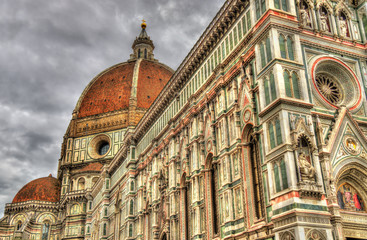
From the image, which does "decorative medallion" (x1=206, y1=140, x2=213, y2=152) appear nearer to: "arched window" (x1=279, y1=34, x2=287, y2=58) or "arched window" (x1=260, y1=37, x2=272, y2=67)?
"arched window" (x1=260, y1=37, x2=272, y2=67)

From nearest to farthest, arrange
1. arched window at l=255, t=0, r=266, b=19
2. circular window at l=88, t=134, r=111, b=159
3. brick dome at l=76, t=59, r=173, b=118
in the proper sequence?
arched window at l=255, t=0, r=266, b=19 < circular window at l=88, t=134, r=111, b=159 < brick dome at l=76, t=59, r=173, b=118

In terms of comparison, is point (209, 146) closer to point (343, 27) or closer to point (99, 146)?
point (343, 27)

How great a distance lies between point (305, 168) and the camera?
18.1 metres

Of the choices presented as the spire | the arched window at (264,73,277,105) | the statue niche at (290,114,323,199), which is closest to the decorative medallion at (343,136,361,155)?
the statue niche at (290,114,323,199)

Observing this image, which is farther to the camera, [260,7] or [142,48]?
[142,48]

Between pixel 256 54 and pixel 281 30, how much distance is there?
5.81 ft

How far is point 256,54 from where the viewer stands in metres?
22.1

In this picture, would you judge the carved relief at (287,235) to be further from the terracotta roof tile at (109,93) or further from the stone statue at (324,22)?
the terracotta roof tile at (109,93)

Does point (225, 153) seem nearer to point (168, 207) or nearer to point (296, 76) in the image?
point (296, 76)

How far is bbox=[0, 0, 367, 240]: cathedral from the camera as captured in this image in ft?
61.0

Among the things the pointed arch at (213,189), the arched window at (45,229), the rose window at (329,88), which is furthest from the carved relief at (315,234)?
the arched window at (45,229)

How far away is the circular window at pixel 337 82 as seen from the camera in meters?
22.7

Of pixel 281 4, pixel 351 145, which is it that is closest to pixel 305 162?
pixel 351 145

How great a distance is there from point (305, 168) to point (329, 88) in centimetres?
687
